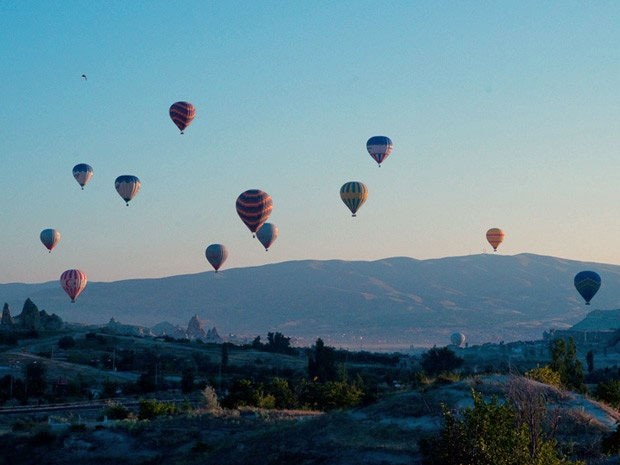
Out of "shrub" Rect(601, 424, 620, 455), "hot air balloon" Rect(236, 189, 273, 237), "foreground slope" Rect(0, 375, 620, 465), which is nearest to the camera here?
"shrub" Rect(601, 424, 620, 455)

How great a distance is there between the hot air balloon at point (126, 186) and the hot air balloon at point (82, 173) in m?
7.91

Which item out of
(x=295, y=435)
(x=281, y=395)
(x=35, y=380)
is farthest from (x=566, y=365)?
(x=35, y=380)

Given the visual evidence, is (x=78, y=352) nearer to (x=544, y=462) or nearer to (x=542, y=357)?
(x=542, y=357)

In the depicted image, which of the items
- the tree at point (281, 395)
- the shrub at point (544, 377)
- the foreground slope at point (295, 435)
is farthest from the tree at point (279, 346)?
the shrub at point (544, 377)

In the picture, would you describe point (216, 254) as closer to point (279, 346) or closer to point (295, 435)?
point (279, 346)

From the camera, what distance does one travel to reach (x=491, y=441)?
2516 cm

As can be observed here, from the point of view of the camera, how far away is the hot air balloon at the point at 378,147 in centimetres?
9856

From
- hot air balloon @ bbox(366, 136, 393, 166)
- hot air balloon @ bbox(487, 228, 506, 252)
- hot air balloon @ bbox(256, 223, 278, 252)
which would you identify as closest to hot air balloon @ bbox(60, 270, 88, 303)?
hot air balloon @ bbox(256, 223, 278, 252)

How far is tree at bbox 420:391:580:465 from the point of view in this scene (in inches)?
984

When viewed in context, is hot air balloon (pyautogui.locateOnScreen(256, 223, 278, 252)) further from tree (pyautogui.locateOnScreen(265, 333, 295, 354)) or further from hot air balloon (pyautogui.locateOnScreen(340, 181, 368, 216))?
tree (pyautogui.locateOnScreen(265, 333, 295, 354))

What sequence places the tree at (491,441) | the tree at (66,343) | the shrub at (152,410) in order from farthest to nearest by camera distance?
the tree at (66,343) → the shrub at (152,410) → the tree at (491,441)

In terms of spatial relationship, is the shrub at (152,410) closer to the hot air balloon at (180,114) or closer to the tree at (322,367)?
the tree at (322,367)

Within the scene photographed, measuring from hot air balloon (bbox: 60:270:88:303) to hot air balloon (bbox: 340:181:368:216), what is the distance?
32.2 meters

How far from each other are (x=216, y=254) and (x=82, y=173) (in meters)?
19.2
